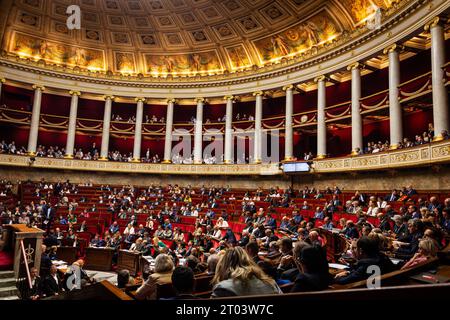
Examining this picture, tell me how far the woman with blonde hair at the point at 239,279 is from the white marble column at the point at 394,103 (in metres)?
14.3

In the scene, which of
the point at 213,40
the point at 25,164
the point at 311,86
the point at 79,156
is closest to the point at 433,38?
the point at 311,86

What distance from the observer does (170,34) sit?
2481cm

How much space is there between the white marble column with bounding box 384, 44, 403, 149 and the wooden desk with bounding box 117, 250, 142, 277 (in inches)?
481

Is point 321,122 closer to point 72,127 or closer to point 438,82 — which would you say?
point 438,82

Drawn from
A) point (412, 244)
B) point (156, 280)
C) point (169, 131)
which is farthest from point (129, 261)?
point (169, 131)

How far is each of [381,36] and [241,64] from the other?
1081 centimetres

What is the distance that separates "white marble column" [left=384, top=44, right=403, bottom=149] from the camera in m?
14.8

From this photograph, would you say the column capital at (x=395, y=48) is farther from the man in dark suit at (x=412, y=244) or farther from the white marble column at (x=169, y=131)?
the white marble column at (x=169, y=131)

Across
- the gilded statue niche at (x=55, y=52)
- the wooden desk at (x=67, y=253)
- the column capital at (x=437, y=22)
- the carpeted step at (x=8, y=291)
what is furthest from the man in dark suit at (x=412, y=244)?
the gilded statue niche at (x=55, y=52)

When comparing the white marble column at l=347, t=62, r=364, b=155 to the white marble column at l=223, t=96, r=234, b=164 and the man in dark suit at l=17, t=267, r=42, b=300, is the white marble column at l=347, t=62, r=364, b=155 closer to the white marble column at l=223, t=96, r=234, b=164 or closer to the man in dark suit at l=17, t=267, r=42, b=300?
the white marble column at l=223, t=96, r=234, b=164

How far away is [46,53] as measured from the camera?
24172 mm

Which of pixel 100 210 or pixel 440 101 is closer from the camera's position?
pixel 440 101

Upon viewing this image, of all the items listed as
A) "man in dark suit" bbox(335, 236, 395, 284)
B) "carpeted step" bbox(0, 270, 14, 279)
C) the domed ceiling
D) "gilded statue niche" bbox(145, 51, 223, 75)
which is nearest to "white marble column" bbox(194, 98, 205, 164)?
"gilded statue niche" bbox(145, 51, 223, 75)
